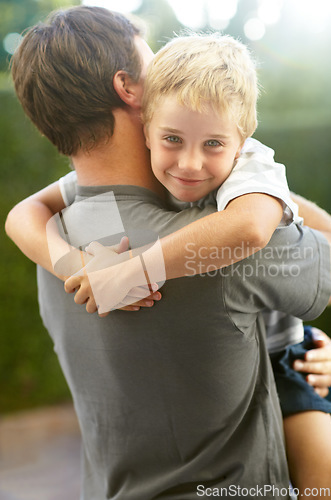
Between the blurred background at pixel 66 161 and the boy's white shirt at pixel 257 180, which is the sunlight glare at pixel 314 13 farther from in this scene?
the boy's white shirt at pixel 257 180

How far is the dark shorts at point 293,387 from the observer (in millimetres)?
1228

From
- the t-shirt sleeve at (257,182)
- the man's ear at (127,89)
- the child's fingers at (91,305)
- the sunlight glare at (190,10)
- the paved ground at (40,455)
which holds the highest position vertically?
the sunlight glare at (190,10)

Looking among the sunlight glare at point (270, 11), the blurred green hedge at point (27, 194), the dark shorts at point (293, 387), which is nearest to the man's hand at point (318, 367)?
the dark shorts at point (293, 387)

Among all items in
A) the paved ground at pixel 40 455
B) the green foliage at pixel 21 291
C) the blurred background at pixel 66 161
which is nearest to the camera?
the blurred background at pixel 66 161

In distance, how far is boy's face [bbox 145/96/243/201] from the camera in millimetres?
985

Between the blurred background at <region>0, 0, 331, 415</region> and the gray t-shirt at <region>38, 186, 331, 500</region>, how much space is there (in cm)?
199

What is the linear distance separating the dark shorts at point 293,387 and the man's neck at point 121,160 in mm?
525

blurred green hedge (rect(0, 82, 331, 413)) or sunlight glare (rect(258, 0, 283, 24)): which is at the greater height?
sunlight glare (rect(258, 0, 283, 24))

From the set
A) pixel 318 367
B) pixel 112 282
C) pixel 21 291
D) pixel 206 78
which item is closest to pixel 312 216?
pixel 318 367

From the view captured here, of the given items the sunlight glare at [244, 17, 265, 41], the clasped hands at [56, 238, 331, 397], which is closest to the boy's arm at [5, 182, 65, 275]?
the clasped hands at [56, 238, 331, 397]

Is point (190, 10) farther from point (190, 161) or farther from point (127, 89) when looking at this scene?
point (190, 161)

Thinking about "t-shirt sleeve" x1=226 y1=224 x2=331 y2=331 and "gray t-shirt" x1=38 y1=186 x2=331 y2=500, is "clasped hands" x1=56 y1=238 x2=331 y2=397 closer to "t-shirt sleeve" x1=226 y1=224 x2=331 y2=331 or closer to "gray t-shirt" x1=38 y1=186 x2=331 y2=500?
"gray t-shirt" x1=38 y1=186 x2=331 y2=500

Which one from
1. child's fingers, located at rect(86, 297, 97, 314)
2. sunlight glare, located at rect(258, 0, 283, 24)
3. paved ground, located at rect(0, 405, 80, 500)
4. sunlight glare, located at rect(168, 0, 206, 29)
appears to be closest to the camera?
child's fingers, located at rect(86, 297, 97, 314)

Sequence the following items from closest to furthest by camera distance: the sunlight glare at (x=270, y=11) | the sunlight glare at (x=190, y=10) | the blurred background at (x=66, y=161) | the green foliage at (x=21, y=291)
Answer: the sunlight glare at (x=190, y=10) → the sunlight glare at (x=270, y=11) → the blurred background at (x=66, y=161) → the green foliage at (x=21, y=291)
